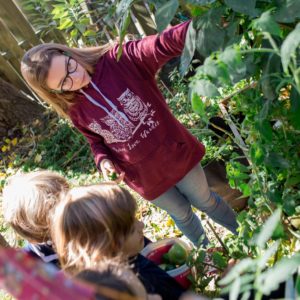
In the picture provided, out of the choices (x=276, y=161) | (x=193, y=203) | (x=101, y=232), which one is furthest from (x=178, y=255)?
(x=193, y=203)

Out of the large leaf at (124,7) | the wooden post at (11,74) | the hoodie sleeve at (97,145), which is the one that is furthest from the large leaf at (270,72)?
the wooden post at (11,74)

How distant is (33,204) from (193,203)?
0.79m

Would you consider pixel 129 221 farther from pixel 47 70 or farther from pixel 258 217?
pixel 47 70

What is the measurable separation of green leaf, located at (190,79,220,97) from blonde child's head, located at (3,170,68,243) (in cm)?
96

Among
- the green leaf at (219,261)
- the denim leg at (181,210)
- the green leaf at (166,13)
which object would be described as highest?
the green leaf at (166,13)

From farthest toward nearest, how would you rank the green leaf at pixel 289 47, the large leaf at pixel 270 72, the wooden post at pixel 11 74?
the wooden post at pixel 11 74, the large leaf at pixel 270 72, the green leaf at pixel 289 47

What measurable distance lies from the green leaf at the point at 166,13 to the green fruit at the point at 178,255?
805 millimetres

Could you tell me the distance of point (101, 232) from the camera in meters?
1.26

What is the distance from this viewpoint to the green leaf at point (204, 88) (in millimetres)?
899

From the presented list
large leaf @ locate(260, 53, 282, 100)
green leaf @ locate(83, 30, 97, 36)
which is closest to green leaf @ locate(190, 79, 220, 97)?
large leaf @ locate(260, 53, 282, 100)

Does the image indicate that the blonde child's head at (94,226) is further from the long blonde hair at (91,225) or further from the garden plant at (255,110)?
the garden plant at (255,110)

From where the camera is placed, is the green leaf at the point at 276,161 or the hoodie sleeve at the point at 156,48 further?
the hoodie sleeve at the point at 156,48

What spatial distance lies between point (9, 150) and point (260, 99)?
408 cm

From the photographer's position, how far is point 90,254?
4.04ft
